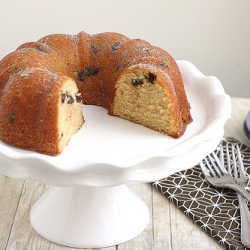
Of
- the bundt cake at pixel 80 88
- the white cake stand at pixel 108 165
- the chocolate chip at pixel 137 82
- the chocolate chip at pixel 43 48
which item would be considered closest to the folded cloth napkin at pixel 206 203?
the white cake stand at pixel 108 165

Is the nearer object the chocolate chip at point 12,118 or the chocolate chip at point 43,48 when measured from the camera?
the chocolate chip at point 12,118

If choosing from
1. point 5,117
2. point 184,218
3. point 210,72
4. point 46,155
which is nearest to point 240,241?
point 184,218

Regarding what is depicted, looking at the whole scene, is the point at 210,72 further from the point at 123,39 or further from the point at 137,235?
the point at 137,235

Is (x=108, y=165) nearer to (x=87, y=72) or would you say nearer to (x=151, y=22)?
(x=87, y=72)

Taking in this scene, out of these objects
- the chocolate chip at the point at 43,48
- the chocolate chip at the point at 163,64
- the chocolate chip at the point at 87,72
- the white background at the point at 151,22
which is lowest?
the white background at the point at 151,22

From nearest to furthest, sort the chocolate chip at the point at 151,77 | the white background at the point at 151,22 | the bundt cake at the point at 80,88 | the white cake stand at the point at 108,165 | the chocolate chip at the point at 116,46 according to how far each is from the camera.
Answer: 1. the white cake stand at the point at 108,165
2. the bundt cake at the point at 80,88
3. the chocolate chip at the point at 151,77
4. the chocolate chip at the point at 116,46
5. the white background at the point at 151,22

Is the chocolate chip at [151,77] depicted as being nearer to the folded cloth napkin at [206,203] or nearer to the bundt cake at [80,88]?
the bundt cake at [80,88]

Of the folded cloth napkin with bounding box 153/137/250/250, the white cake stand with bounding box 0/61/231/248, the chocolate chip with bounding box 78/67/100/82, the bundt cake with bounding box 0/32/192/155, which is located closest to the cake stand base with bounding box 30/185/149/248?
the white cake stand with bounding box 0/61/231/248
